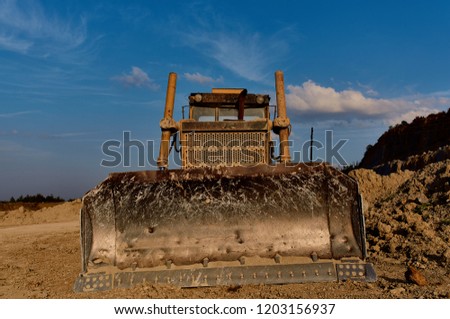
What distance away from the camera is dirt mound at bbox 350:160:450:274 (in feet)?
19.0

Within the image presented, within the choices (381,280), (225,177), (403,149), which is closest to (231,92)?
(225,177)

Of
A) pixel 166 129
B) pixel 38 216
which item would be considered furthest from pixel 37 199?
pixel 166 129

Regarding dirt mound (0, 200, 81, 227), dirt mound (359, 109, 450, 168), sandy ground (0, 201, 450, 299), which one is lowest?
sandy ground (0, 201, 450, 299)

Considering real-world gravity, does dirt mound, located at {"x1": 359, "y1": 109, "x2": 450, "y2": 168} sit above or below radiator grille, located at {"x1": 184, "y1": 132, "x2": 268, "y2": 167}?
above

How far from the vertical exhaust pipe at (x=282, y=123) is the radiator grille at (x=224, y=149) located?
0.28 m

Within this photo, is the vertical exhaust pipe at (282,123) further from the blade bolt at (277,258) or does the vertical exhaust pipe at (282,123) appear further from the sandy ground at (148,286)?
the blade bolt at (277,258)

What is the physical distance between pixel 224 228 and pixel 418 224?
3650 millimetres

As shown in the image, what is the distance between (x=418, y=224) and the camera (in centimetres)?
663

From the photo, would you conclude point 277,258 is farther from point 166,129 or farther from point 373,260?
point 166,129

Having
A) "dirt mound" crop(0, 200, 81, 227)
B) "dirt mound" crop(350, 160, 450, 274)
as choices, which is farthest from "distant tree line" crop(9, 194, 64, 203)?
"dirt mound" crop(350, 160, 450, 274)

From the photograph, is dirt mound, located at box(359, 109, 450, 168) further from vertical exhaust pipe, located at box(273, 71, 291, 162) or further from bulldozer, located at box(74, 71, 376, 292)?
bulldozer, located at box(74, 71, 376, 292)

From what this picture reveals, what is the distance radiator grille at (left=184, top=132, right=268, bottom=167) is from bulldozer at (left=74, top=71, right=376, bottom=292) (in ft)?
4.97

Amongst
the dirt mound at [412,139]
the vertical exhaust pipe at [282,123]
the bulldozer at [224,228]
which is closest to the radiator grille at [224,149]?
the vertical exhaust pipe at [282,123]
